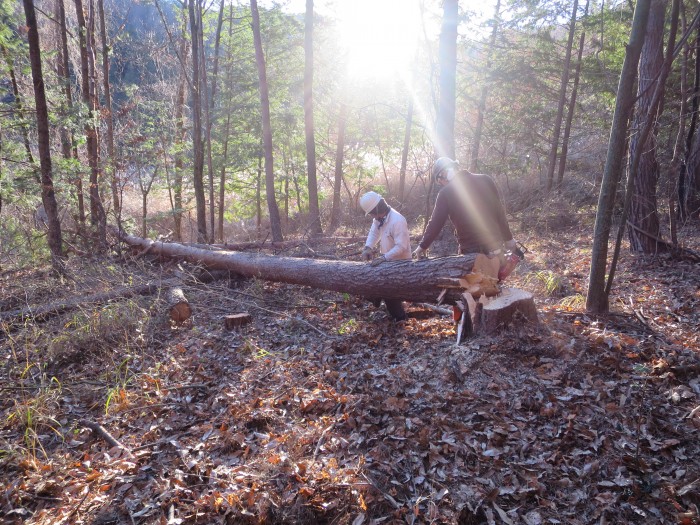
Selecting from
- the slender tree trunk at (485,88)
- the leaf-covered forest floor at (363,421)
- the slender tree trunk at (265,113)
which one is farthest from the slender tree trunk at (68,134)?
the slender tree trunk at (485,88)

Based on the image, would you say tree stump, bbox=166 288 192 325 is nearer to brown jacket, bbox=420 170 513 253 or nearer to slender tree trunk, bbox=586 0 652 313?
brown jacket, bbox=420 170 513 253

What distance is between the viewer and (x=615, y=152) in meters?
4.22

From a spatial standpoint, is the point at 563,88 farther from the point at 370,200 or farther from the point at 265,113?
the point at 370,200

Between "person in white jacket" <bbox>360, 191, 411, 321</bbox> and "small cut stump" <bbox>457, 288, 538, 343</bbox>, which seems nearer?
"small cut stump" <bbox>457, 288, 538, 343</bbox>

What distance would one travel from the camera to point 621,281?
→ 605 centimetres

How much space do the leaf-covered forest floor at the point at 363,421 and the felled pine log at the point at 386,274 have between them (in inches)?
21.2

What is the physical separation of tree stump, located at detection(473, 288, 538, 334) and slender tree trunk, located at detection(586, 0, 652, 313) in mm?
931

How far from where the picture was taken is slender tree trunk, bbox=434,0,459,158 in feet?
29.3

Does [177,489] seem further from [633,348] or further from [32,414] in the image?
[633,348]

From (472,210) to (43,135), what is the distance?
8.23 metres

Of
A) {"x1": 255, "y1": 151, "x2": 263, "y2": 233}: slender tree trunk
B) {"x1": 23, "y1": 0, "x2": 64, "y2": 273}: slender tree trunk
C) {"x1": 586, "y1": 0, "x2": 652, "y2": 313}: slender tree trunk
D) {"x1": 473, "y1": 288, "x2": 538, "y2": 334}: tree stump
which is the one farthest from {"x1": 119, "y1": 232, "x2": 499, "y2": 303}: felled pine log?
{"x1": 255, "y1": 151, "x2": 263, "y2": 233}: slender tree trunk

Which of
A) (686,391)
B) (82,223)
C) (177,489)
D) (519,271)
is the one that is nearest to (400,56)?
(519,271)

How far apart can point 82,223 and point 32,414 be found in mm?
8340

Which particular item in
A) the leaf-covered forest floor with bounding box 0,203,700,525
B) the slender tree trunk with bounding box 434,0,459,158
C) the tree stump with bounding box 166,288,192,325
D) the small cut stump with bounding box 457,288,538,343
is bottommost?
the leaf-covered forest floor with bounding box 0,203,700,525
